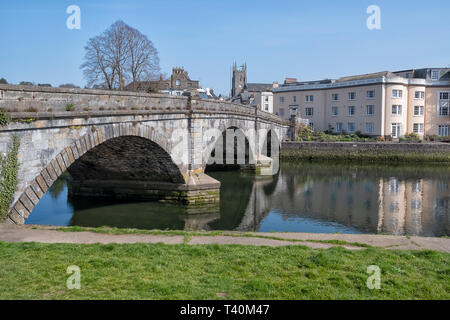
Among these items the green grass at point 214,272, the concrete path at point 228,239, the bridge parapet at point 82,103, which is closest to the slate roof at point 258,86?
the bridge parapet at point 82,103

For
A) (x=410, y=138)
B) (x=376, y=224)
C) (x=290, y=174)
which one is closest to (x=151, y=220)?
(x=376, y=224)

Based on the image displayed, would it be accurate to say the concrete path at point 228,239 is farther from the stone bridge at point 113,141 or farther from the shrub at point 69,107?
the shrub at point 69,107

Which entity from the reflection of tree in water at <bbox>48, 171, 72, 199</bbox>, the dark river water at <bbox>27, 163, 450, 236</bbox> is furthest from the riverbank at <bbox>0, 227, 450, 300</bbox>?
the reflection of tree in water at <bbox>48, 171, 72, 199</bbox>

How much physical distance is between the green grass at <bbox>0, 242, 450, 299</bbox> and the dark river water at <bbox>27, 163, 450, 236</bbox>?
31.2ft

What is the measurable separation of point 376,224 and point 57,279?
1589 centimetres

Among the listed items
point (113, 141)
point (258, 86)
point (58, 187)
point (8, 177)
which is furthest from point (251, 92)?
point (8, 177)

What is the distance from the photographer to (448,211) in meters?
22.4

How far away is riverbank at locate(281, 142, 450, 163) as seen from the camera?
4372cm

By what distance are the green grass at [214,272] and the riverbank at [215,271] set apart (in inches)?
0.6

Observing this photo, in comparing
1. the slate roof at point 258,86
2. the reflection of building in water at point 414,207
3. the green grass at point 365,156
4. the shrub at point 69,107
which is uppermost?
the slate roof at point 258,86

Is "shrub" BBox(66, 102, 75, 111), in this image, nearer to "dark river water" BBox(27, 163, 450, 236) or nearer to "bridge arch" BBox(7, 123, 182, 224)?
"bridge arch" BBox(7, 123, 182, 224)

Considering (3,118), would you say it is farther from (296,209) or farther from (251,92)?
(251,92)

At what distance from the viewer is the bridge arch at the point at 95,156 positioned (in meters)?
11.6
